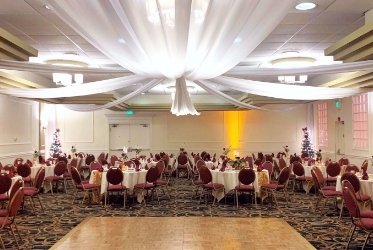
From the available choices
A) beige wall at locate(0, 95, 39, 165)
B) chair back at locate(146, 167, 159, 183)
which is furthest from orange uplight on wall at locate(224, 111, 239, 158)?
chair back at locate(146, 167, 159, 183)

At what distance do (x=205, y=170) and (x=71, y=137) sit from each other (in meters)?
10.9

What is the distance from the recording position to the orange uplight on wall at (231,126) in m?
18.5

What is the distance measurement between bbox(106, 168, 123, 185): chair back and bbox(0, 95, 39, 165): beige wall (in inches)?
194

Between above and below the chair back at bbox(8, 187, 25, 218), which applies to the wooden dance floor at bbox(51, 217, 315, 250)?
below

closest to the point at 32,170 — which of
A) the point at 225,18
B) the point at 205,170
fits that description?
the point at 205,170

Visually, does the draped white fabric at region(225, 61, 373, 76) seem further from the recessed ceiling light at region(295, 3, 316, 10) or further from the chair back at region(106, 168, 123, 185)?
the chair back at region(106, 168, 123, 185)

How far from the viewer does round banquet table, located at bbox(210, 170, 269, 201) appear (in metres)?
8.85

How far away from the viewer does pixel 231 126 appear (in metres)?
18.7

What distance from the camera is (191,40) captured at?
15.1 ft

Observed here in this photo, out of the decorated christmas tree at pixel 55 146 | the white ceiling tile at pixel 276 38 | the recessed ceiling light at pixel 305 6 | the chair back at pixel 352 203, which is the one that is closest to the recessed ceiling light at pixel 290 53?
the white ceiling tile at pixel 276 38

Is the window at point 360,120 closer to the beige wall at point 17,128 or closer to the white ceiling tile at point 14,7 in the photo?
the white ceiling tile at point 14,7

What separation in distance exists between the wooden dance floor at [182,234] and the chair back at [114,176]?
1.08 meters

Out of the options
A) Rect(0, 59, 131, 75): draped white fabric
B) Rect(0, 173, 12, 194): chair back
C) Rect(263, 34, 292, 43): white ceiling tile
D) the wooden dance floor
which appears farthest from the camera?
Rect(263, 34, 292, 43): white ceiling tile

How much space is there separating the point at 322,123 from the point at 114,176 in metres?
10.2
